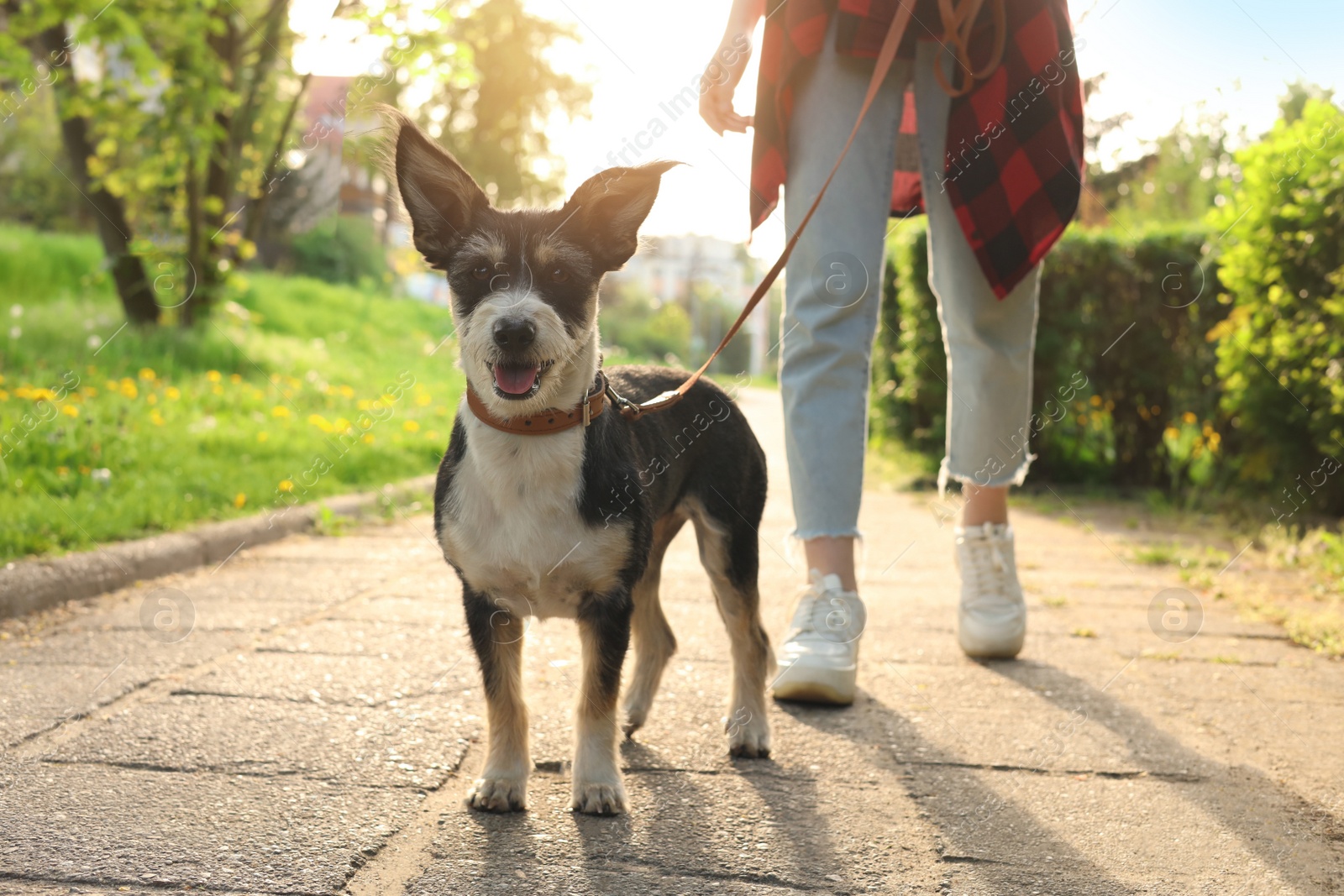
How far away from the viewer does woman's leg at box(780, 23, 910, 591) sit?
136 inches

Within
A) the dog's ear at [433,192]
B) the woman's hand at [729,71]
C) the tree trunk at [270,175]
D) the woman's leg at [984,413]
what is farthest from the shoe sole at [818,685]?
the tree trunk at [270,175]

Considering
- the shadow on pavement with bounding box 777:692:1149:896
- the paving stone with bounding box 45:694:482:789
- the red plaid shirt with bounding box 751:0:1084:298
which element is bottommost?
the paving stone with bounding box 45:694:482:789

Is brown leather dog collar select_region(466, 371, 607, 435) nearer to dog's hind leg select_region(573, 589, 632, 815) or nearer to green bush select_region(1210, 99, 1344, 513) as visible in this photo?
dog's hind leg select_region(573, 589, 632, 815)

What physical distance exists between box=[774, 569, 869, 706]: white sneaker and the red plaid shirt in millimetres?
1195

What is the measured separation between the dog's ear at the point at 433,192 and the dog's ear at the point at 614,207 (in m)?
0.24

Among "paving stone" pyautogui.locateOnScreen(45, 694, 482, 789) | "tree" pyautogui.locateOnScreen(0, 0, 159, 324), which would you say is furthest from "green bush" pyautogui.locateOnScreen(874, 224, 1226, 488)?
"tree" pyautogui.locateOnScreen(0, 0, 159, 324)

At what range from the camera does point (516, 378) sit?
2.54 meters

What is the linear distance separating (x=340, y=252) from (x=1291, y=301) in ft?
85.7

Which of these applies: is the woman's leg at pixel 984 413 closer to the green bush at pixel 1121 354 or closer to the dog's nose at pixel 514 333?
the dog's nose at pixel 514 333

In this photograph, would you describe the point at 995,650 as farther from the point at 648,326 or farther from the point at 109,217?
the point at 648,326

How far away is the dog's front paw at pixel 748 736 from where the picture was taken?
2.87 m

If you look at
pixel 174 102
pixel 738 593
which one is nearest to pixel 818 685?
pixel 738 593

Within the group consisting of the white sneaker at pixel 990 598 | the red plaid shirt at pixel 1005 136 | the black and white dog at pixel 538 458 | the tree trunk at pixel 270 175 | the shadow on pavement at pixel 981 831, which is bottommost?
the shadow on pavement at pixel 981 831

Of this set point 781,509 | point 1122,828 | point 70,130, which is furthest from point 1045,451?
point 70,130
